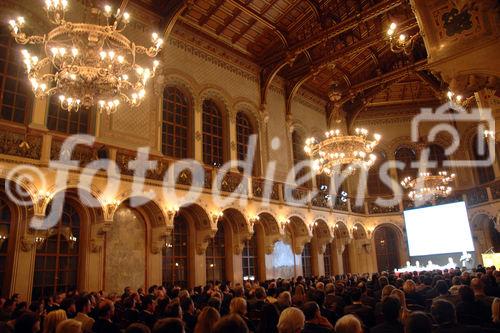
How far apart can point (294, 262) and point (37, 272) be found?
1093 cm

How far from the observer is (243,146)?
1684 centimetres

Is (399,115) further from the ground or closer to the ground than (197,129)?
further from the ground

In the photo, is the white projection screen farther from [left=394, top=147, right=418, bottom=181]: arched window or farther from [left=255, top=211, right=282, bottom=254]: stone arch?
[left=255, top=211, right=282, bottom=254]: stone arch

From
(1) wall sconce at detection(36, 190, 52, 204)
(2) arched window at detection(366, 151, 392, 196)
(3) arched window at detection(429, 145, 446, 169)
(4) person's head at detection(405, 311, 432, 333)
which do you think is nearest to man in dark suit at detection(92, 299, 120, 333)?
(4) person's head at detection(405, 311, 432, 333)

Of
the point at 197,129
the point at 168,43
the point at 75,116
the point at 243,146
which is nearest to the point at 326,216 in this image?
the point at 243,146

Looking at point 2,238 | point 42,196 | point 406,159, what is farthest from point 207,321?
point 406,159

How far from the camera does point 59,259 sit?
1084cm

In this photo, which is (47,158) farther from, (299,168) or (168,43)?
(299,168)

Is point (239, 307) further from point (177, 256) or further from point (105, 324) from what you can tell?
point (177, 256)

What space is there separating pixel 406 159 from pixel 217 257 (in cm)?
1397

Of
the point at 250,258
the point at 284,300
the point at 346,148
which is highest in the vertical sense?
the point at 346,148

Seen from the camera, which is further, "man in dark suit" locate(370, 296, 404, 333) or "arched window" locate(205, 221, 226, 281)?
"arched window" locate(205, 221, 226, 281)

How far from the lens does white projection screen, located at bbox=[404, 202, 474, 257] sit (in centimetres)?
1833

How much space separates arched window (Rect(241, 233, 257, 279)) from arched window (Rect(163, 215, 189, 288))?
116 inches
